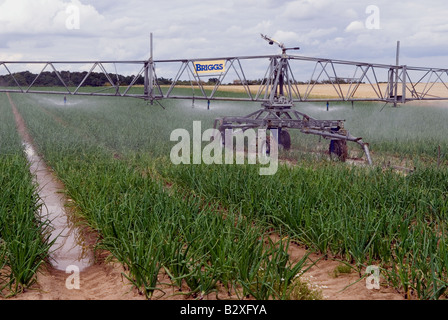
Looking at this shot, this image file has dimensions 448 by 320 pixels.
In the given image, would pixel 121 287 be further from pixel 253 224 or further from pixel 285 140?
pixel 285 140

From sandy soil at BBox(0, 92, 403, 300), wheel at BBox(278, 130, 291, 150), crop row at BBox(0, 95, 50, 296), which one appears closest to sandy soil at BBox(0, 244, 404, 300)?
sandy soil at BBox(0, 92, 403, 300)

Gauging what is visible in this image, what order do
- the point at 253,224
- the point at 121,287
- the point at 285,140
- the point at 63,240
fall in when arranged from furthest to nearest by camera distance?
1. the point at 285,140
2. the point at 63,240
3. the point at 253,224
4. the point at 121,287

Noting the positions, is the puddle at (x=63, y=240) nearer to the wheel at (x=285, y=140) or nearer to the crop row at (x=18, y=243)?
the crop row at (x=18, y=243)

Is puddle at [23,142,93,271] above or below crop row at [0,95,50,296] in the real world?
below

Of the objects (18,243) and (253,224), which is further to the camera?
(253,224)

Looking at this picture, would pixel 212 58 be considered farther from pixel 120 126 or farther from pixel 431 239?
pixel 431 239

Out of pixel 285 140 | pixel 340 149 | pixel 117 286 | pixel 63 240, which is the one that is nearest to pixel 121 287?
pixel 117 286

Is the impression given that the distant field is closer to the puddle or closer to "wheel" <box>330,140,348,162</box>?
the puddle

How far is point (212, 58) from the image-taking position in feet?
43.7

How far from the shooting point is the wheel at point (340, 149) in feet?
38.3

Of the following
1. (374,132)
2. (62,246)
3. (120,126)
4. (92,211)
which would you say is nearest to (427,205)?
(92,211)

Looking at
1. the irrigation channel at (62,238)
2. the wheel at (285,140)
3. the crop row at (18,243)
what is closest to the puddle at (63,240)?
the irrigation channel at (62,238)

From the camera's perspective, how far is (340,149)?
1184 centimetres

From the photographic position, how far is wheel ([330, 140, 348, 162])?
460 inches
